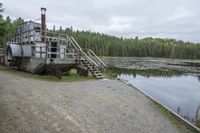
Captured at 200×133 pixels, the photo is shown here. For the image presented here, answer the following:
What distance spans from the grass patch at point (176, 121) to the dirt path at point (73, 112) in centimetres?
24

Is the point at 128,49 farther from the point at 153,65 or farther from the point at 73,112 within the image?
the point at 73,112

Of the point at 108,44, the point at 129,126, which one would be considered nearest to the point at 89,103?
the point at 129,126

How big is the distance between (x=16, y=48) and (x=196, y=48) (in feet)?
440

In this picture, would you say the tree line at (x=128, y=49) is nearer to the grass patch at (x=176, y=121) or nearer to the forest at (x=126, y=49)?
the forest at (x=126, y=49)

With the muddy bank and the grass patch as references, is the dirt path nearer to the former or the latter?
the grass patch

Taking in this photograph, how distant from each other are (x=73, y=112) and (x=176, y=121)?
13.2 feet

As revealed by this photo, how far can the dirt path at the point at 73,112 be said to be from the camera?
660 centimetres

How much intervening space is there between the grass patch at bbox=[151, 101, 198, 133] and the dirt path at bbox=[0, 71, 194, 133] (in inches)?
9.6

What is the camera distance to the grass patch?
8125 mm

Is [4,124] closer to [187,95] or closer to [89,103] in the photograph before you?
[89,103]

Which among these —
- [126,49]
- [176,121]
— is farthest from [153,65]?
[126,49]

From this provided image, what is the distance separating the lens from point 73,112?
25.8 feet

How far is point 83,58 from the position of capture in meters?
17.6

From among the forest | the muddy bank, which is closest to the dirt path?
the muddy bank
